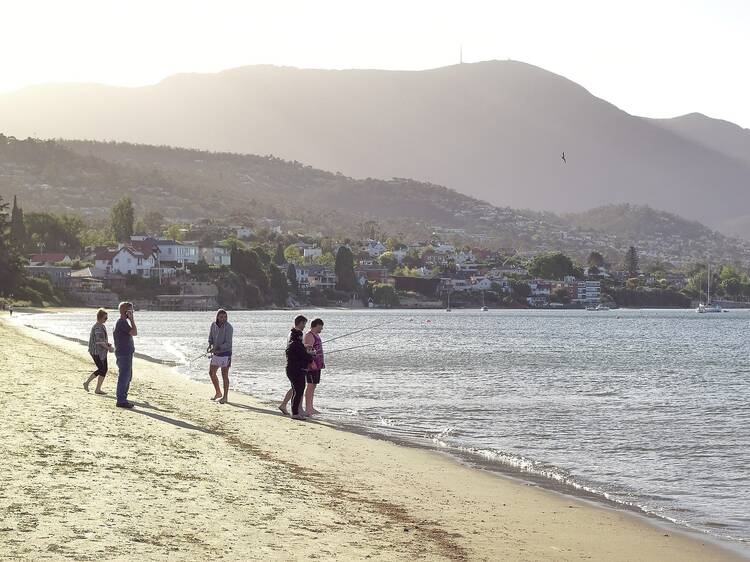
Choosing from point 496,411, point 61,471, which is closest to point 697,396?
point 496,411

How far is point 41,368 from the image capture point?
2538 cm

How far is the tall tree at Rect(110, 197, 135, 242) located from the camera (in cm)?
18288

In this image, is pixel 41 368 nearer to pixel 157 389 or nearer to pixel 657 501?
pixel 157 389

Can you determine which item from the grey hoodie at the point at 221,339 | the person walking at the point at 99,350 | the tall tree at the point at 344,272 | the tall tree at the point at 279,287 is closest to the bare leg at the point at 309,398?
the grey hoodie at the point at 221,339

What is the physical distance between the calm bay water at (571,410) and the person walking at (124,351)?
4.91 m

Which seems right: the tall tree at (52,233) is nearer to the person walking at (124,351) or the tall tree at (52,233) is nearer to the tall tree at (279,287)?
the tall tree at (279,287)

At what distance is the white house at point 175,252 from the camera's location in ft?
536

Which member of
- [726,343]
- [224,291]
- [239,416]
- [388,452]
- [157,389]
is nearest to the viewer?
[388,452]

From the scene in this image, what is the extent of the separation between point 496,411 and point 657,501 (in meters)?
11.9

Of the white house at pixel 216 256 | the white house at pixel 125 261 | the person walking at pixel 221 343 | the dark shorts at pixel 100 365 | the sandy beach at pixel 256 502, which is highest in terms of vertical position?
the white house at pixel 216 256

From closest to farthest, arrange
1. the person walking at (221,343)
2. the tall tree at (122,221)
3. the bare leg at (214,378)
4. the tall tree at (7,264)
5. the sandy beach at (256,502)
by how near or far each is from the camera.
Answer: the sandy beach at (256,502) → the person walking at (221,343) → the bare leg at (214,378) → the tall tree at (7,264) → the tall tree at (122,221)

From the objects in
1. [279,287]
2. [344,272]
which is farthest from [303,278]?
[279,287]

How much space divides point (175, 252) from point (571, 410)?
466ft

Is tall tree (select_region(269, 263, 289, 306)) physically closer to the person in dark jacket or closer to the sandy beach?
the person in dark jacket
